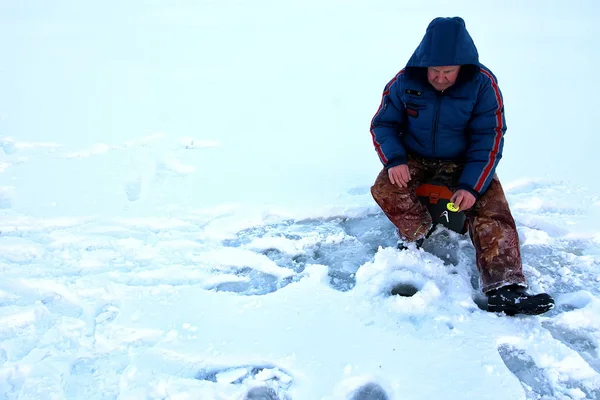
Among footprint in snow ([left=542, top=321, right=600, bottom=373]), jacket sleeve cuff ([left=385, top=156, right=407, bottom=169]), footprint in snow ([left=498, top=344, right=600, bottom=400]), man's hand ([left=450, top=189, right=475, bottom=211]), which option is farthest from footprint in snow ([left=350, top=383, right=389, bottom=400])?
jacket sleeve cuff ([left=385, top=156, right=407, bottom=169])

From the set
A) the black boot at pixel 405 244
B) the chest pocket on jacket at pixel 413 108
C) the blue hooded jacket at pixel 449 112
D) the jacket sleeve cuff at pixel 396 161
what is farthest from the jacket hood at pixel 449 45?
the black boot at pixel 405 244

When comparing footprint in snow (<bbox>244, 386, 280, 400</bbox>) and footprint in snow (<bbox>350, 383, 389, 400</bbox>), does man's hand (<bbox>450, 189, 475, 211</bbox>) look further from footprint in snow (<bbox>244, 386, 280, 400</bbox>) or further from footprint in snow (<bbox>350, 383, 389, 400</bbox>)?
footprint in snow (<bbox>244, 386, 280, 400</bbox>)

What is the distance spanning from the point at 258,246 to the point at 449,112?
114 cm

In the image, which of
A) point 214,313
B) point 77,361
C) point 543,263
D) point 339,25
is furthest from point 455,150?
point 339,25

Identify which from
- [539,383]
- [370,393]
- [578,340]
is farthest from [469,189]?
[370,393]

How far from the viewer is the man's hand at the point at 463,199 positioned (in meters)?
2.12

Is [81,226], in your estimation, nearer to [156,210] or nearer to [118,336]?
[156,210]

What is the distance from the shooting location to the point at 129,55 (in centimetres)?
575

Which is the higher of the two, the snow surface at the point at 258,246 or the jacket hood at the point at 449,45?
the jacket hood at the point at 449,45

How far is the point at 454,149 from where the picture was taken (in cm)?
231

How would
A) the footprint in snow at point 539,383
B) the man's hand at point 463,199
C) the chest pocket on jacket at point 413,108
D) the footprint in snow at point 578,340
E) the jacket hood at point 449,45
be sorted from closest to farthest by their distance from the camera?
the footprint in snow at point 539,383 → the footprint in snow at point 578,340 → the jacket hood at point 449,45 → the man's hand at point 463,199 → the chest pocket on jacket at point 413,108

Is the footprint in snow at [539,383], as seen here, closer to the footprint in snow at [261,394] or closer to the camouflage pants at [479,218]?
the camouflage pants at [479,218]

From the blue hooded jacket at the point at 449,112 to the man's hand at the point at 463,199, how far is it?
0.03 m

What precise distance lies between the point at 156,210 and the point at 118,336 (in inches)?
41.0
